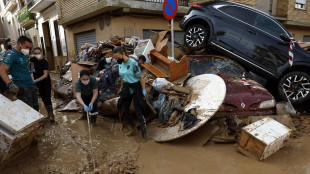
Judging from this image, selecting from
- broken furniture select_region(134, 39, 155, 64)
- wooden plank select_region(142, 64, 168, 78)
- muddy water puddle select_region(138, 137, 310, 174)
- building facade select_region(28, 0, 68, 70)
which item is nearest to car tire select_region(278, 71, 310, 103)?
muddy water puddle select_region(138, 137, 310, 174)

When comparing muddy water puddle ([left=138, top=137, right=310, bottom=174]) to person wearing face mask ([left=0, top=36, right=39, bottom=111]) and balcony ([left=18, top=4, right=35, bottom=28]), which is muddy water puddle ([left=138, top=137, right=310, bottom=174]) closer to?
person wearing face mask ([left=0, top=36, right=39, bottom=111])

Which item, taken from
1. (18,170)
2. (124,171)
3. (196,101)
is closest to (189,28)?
(196,101)

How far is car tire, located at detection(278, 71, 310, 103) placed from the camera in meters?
4.79

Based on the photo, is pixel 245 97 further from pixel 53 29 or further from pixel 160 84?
pixel 53 29

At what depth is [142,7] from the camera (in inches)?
344

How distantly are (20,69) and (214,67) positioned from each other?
14.1ft

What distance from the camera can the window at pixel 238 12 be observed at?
5.52 m

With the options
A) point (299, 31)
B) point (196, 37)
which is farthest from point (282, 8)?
point (196, 37)

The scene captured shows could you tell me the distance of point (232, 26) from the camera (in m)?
5.52

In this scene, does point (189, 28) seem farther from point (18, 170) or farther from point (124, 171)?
point (18, 170)

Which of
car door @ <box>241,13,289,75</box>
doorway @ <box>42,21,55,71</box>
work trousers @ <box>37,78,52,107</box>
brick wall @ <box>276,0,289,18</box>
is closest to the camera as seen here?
work trousers @ <box>37,78,52,107</box>

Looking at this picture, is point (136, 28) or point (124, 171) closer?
point (124, 171)

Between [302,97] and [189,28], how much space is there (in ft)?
12.0

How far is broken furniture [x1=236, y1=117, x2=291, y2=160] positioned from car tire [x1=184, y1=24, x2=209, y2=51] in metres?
3.33
